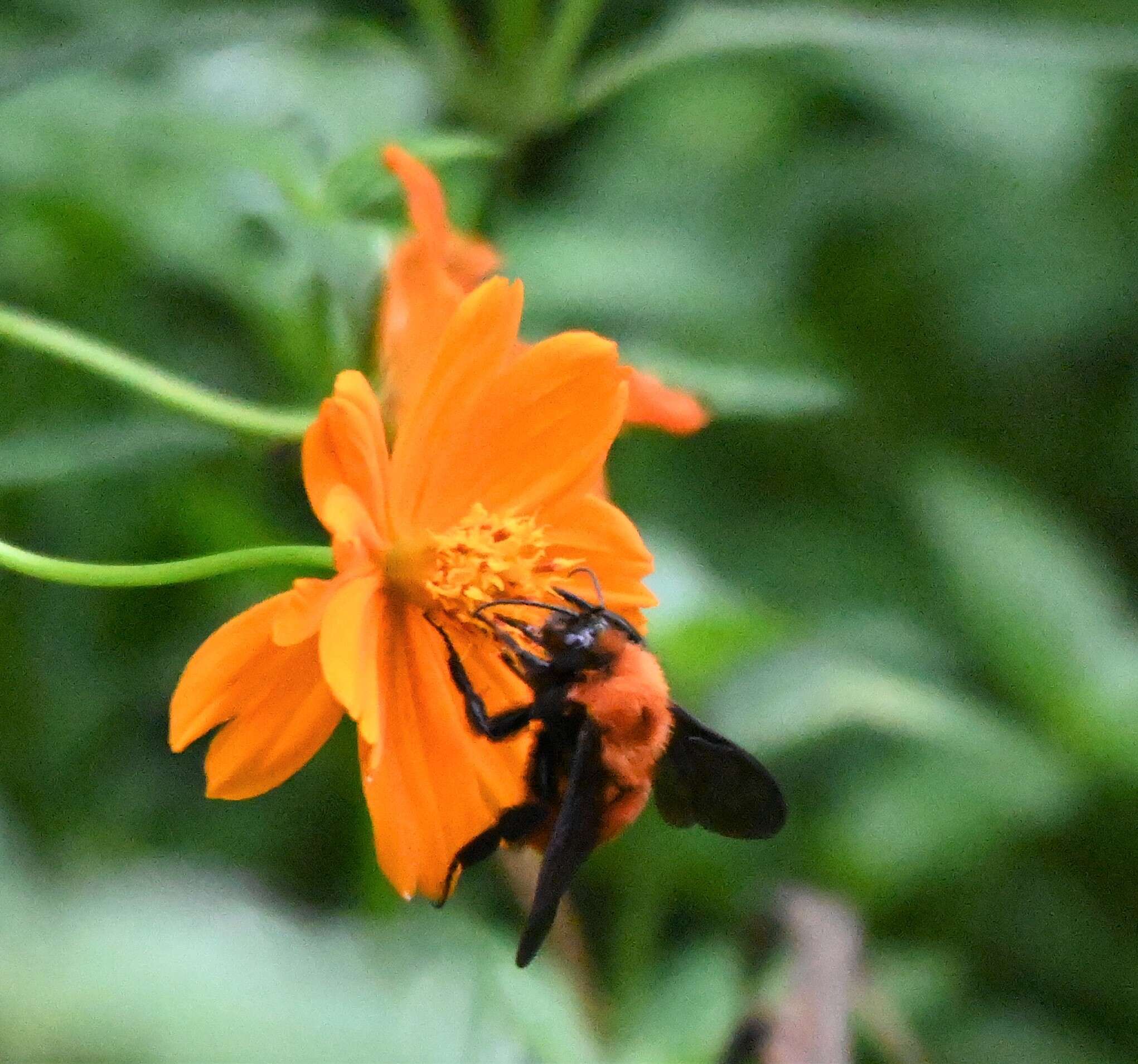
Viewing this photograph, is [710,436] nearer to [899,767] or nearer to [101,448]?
[899,767]

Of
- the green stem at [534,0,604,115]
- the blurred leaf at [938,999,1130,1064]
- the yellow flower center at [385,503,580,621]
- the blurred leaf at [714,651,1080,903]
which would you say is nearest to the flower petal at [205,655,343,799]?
the yellow flower center at [385,503,580,621]

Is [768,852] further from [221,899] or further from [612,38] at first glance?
[221,899]

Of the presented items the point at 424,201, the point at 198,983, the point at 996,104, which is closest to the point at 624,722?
the point at 424,201

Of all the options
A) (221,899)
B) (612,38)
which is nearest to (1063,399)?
(612,38)

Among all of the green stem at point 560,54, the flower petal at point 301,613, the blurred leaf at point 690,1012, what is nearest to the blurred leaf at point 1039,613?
the blurred leaf at point 690,1012

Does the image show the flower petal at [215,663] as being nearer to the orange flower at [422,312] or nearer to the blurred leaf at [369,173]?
the orange flower at [422,312]

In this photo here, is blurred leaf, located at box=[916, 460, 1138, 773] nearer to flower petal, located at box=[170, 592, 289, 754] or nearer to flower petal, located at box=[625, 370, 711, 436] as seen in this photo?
flower petal, located at box=[625, 370, 711, 436]
